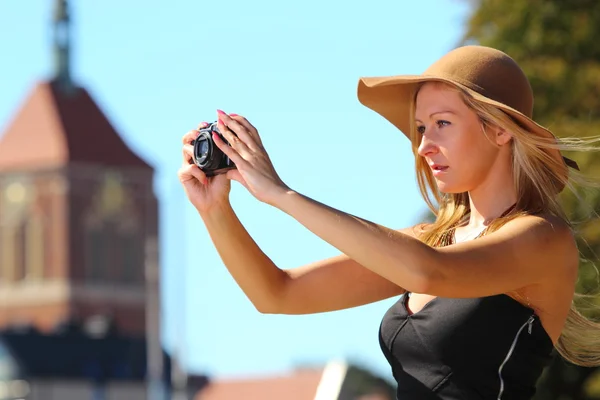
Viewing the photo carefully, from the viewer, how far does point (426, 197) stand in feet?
12.6

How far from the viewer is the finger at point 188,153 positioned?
3.63 meters

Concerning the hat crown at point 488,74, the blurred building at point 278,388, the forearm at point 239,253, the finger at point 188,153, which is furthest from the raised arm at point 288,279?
the blurred building at point 278,388

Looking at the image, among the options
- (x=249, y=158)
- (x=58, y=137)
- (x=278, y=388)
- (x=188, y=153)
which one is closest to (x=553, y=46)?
(x=188, y=153)

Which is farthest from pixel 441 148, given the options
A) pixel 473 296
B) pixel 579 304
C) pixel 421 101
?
pixel 579 304

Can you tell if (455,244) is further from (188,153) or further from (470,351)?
(188,153)

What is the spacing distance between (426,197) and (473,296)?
514 mm

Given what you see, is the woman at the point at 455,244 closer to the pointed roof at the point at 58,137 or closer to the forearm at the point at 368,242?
the forearm at the point at 368,242

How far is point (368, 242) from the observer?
10.5 ft

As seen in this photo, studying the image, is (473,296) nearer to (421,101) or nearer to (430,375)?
(430,375)

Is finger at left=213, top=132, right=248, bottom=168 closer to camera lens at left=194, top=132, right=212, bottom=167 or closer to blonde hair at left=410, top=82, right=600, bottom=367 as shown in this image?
camera lens at left=194, top=132, right=212, bottom=167

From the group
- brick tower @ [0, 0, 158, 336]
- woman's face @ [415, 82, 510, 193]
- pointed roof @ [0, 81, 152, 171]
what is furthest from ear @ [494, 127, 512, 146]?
pointed roof @ [0, 81, 152, 171]

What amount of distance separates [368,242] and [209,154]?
1.60 ft

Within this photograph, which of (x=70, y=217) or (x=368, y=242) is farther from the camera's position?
(x=70, y=217)

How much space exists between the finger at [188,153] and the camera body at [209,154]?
29 mm
